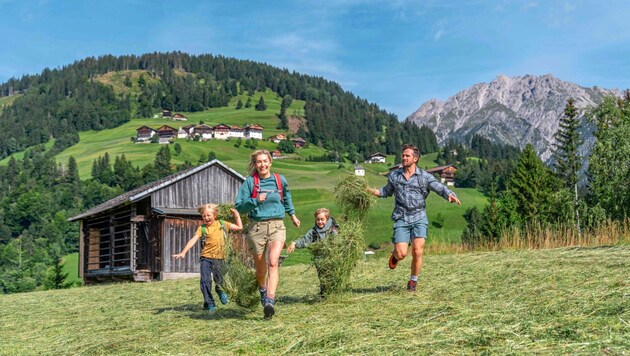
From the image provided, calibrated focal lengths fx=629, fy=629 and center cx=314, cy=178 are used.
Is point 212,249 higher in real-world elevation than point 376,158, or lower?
lower

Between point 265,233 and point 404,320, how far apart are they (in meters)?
2.62

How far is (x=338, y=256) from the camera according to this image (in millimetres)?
8820

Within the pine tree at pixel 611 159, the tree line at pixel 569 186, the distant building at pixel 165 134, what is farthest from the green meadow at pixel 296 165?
the pine tree at pixel 611 159

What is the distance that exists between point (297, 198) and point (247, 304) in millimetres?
93258

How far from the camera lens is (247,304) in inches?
355

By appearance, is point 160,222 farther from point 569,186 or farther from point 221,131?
point 221,131

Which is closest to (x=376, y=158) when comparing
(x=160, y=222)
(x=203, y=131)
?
(x=203, y=131)

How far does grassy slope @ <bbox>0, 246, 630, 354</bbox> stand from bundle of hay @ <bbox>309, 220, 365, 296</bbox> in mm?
221

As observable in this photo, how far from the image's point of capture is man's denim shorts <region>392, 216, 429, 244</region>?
29.5ft

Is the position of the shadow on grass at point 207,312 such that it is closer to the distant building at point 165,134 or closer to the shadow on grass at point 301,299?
the shadow on grass at point 301,299

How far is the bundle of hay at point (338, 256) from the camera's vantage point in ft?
29.0

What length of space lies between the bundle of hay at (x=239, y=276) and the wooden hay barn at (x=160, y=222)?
1679cm

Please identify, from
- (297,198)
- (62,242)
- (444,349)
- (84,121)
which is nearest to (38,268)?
(62,242)

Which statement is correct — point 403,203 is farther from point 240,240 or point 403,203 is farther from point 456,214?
point 456,214
